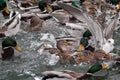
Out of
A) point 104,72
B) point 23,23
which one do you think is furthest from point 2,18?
point 104,72

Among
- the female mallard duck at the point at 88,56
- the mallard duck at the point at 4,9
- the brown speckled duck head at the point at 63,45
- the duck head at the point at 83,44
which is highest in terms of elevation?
the mallard duck at the point at 4,9

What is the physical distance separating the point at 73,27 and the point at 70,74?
469 centimetres

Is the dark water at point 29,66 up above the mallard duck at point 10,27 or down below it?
below

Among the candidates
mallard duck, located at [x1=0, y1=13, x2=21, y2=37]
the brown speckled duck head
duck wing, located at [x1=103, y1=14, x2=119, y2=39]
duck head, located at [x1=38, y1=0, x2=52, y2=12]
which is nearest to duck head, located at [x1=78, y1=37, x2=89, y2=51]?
the brown speckled duck head

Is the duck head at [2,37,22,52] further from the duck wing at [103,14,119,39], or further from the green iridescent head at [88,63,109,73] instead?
the green iridescent head at [88,63,109,73]

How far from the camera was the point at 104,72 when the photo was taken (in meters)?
11.9

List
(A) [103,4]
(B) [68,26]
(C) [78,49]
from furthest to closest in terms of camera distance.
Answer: (A) [103,4]
(B) [68,26]
(C) [78,49]

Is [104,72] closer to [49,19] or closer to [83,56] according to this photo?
[83,56]

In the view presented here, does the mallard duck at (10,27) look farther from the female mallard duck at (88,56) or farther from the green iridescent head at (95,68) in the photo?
the green iridescent head at (95,68)

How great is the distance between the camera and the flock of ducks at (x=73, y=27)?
41.2ft

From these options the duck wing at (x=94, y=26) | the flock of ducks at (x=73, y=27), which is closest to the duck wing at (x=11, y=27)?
the flock of ducks at (x=73, y=27)

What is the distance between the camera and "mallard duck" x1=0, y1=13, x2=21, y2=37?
1525cm

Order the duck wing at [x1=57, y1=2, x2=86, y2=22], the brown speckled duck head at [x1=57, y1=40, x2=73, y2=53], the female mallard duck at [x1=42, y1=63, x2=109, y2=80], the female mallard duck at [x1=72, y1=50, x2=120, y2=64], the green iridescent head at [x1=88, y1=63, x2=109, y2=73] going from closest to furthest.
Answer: the female mallard duck at [x1=42, y1=63, x2=109, y2=80] → the green iridescent head at [x1=88, y1=63, x2=109, y2=73] → the female mallard duck at [x1=72, y1=50, x2=120, y2=64] → the brown speckled duck head at [x1=57, y1=40, x2=73, y2=53] → the duck wing at [x1=57, y1=2, x2=86, y2=22]

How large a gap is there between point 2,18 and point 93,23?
4576 millimetres
